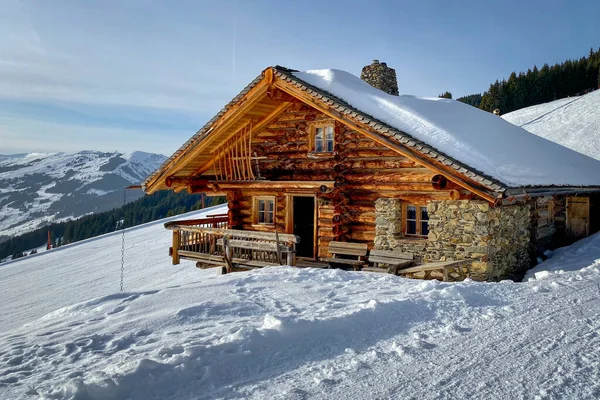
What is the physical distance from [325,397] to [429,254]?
7.63m

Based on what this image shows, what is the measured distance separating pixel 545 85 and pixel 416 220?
59183 millimetres

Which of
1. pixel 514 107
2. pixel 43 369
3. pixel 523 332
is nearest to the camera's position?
pixel 43 369

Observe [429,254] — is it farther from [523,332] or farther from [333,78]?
[333,78]

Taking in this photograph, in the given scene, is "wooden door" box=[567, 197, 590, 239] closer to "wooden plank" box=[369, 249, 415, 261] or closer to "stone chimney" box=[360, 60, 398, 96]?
"wooden plank" box=[369, 249, 415, 261]

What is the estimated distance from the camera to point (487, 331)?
595cm

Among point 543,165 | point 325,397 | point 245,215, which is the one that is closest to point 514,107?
point 543,165

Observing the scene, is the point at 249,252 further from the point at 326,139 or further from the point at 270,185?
the point at 326,139

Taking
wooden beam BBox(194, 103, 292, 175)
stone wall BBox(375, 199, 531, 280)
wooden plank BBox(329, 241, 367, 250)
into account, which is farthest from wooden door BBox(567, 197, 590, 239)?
wooden beam BBox(194, 103, 292, 175)

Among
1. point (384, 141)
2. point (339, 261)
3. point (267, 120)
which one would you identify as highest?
point (267, 120)

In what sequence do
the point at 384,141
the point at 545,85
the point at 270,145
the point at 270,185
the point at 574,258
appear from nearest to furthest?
1. the point at 384,141
2. the point at 574,258
3. the point at 270,185
4. the point at 270,145
5. the point at 545,85

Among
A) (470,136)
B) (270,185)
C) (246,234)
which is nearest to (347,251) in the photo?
(246,234)

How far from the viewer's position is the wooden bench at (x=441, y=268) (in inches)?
395

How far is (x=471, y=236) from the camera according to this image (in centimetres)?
1055

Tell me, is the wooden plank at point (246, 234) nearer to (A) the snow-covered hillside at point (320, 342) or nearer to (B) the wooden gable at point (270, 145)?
(B) the wooden gable at point (270, 145)
